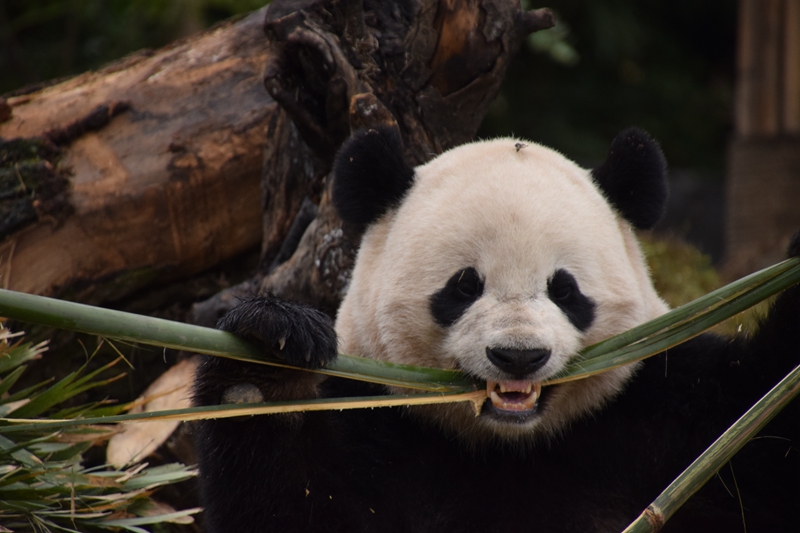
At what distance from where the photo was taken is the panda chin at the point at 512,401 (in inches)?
98.4

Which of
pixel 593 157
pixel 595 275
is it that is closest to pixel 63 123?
pixel 595 275

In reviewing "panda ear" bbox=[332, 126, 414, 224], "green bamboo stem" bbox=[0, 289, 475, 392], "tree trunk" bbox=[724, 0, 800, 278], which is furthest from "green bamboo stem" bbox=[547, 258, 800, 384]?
"tree trunk" bbox=[724, 0, 800, 278]

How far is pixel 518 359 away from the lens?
2314 mm

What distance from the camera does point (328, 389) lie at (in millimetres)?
2721

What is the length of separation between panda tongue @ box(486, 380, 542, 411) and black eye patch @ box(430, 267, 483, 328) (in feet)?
0.77

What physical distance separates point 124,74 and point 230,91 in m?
0.54

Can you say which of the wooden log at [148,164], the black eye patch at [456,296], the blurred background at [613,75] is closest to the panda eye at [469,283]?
the black eye patch at [456,296]

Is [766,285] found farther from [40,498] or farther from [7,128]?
[7,128]

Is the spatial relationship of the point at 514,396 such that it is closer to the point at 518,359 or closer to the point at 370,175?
the point at 518,359

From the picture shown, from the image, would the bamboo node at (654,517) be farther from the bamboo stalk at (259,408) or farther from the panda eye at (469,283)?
the panda eye at (469,283)

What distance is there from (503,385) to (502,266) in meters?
0.35

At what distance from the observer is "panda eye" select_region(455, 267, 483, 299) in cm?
256

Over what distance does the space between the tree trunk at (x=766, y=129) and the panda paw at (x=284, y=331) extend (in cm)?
639

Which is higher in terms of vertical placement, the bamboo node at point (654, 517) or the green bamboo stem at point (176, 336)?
the green bamboo stem at point (176, 336)
